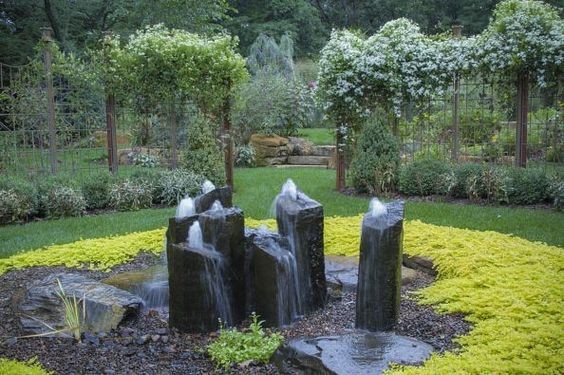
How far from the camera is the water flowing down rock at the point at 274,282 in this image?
4.40 m

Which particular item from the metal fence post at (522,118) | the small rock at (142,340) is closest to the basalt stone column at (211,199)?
the small rock at (142,340)

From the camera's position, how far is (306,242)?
4625 millimetres

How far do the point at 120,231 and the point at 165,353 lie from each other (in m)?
3.64

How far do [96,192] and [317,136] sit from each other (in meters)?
9.65

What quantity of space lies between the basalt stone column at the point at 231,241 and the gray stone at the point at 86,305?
753 millimetres

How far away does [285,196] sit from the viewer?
486 centimetres

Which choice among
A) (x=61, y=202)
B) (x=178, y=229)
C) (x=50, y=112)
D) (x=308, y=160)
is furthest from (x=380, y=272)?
(x=308, y=160)

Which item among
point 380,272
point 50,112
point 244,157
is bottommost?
point 380,272

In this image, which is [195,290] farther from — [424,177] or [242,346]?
[424,177]

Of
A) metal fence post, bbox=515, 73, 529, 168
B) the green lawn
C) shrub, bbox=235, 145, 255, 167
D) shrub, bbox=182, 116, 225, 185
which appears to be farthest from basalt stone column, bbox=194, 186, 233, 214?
the green lawn

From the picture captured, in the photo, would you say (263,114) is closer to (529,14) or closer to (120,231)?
(529,14)

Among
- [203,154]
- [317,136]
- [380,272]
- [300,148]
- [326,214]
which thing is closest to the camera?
[380,272]

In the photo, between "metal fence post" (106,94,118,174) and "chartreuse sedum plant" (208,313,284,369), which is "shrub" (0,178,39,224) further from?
"chartreuse sedum plant" (208,313,284,369)

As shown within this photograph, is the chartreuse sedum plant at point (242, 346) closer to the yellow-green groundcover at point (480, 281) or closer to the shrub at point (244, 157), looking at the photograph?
the yellow-green groundcover at point (480, 281)
